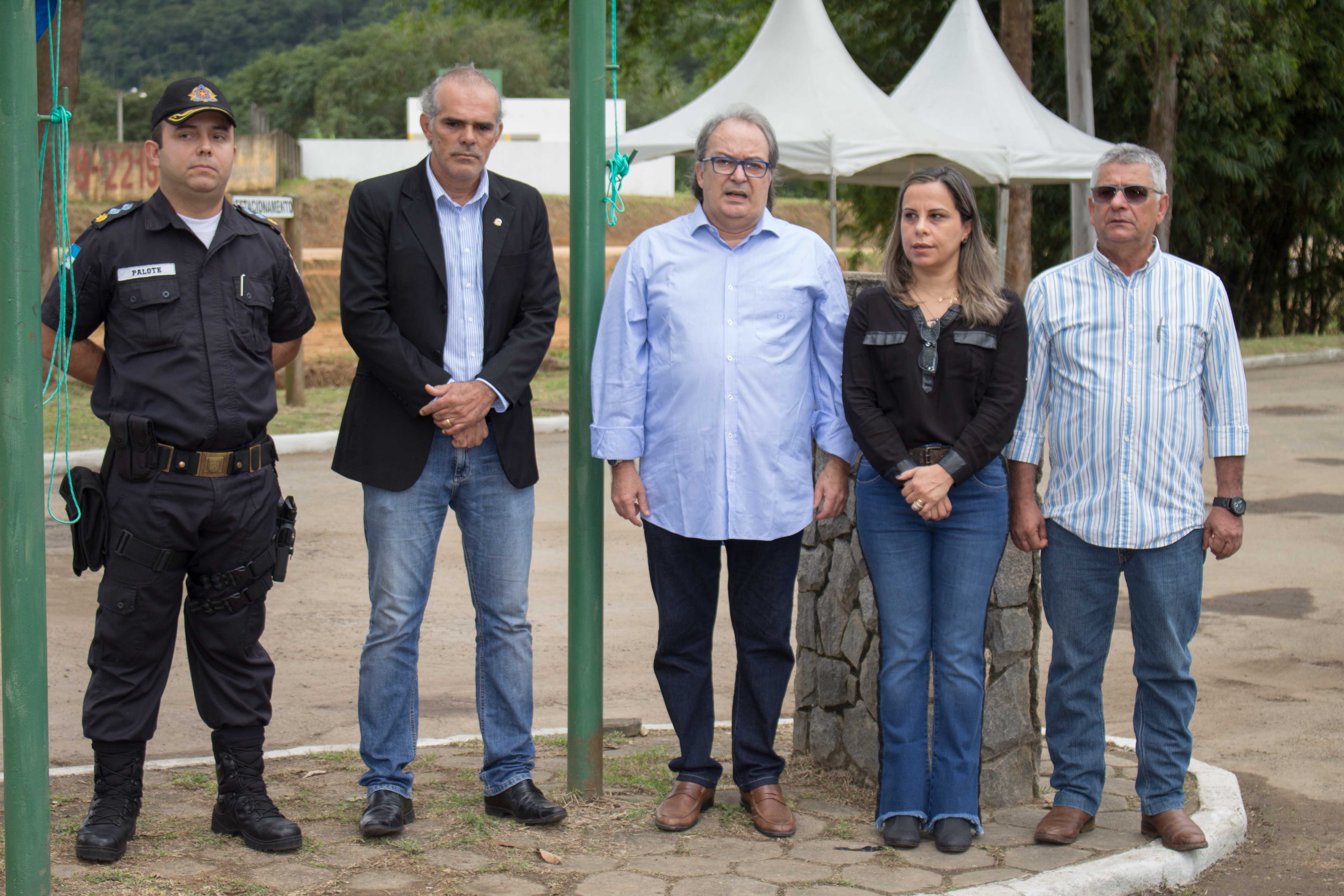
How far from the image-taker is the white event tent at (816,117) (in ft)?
40.9

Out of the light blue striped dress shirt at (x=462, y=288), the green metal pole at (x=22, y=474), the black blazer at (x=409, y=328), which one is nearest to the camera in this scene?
the green metal pole at (x=22, y=474)

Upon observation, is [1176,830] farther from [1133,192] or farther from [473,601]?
[473,601]

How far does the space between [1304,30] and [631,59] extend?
388 inches

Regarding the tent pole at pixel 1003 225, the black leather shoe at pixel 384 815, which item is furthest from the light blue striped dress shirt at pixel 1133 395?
the tent pole at pixel 1003 225

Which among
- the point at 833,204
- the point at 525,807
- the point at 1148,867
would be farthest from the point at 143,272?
the point at 833,204

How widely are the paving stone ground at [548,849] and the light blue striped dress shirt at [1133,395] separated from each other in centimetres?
95

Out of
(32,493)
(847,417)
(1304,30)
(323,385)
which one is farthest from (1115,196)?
(1304,30)

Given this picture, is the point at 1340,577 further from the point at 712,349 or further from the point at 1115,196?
the point at 712,349

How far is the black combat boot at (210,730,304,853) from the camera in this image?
3691 millimetres

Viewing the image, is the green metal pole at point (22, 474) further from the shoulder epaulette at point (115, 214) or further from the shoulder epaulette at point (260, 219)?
the shoulder epaulette at point (260, 219)

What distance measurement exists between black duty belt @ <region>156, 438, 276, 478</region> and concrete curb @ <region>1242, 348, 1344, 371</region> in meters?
16.4

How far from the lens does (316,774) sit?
4418 millimetres

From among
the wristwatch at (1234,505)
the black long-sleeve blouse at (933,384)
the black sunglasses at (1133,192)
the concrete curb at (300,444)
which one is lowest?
the concrete curb at (300,444)

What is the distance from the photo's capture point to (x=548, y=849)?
3.80 metres
